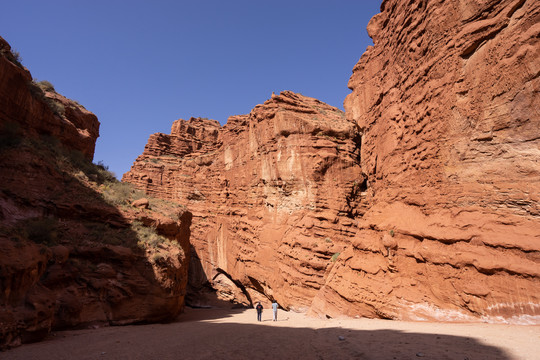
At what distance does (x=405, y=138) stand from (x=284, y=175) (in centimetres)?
947

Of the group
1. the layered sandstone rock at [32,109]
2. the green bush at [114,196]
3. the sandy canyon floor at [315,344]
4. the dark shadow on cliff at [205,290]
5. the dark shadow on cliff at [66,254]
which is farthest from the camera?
the dark shadow on cliff at [205,290]

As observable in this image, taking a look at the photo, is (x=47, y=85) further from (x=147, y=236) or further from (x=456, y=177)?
(x=456, y=177)

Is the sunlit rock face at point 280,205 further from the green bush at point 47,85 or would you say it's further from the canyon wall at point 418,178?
the green bush at point 47,85

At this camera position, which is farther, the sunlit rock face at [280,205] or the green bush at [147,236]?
the sunlit rock face at [280,205]

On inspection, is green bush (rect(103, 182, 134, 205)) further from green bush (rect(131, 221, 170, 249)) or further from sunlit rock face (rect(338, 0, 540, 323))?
sunlit rock face (rect(338, 0, 540, 323))

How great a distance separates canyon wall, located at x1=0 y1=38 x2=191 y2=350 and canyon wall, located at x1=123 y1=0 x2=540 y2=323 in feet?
25.0

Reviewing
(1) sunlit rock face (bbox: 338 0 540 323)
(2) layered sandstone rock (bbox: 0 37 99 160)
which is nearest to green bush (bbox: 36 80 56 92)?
(2) layered sandstone rock (bbox: 0 37 99 160)

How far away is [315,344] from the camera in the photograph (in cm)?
655

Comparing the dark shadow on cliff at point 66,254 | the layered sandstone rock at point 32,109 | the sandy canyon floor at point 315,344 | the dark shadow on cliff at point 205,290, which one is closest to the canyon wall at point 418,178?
the sandy canyon floor at point 315,344

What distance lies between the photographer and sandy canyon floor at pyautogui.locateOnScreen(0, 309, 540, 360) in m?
4.53

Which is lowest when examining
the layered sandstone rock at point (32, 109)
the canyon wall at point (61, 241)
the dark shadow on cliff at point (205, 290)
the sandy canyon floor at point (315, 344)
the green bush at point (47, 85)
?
the dark shadow on cliff at point (205, 290)

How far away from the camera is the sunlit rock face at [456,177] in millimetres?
6051

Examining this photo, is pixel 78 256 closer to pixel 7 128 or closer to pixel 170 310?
pixel 170 310

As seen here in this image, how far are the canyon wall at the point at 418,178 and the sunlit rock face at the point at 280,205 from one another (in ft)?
0.35
